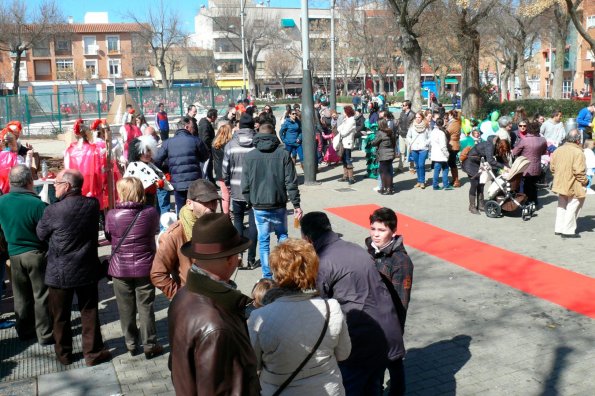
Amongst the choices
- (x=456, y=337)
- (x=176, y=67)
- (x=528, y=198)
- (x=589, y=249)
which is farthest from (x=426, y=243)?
(x=176, y=67)

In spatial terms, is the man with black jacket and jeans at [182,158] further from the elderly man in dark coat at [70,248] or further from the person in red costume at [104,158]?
the elderly man in dark coat at [70,248]

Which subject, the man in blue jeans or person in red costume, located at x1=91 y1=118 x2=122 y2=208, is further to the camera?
person in red costume, located at x1=91 y1=118 x2=122 y2=208

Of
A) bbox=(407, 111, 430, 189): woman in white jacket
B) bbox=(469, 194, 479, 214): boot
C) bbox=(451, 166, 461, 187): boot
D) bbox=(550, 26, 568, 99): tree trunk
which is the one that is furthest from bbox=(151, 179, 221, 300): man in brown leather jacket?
bbox=(550, 26, 568, 99): tree trunk

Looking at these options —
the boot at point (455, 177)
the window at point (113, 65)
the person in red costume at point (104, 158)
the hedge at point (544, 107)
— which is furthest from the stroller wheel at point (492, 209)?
the window at point (113, 65)

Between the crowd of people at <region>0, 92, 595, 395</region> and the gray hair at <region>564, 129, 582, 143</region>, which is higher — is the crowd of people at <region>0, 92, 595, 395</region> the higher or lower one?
the lower one

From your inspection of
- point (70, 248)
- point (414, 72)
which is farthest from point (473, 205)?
point (414, 72)

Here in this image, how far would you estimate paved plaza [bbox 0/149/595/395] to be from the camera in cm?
557

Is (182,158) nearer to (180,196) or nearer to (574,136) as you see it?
(180,196)

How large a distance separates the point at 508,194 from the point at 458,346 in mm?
6088

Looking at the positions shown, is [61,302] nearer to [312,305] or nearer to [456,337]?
[312,305]

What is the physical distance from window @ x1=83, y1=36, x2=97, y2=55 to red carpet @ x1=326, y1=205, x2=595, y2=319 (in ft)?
269

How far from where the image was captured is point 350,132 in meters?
15.8

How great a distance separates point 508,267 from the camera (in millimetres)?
8953

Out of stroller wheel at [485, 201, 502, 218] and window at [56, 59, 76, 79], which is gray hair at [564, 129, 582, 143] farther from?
window at [56, 59, 76, 79]
